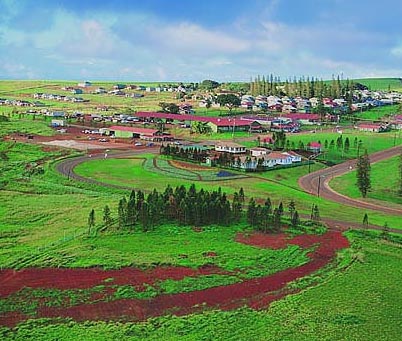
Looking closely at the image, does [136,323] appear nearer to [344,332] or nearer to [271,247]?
[344,332]

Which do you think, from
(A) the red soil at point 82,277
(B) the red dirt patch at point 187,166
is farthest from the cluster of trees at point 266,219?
(B) the red dirt patch at point 187,166

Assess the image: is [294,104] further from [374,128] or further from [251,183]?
[251,183]

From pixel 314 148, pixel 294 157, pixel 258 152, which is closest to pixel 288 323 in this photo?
pixel 294 157

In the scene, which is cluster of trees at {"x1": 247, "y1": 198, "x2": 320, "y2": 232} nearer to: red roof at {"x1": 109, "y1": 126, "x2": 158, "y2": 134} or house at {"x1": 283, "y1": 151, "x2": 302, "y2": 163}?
house at {"x1": 283, "y1": 151, "x2": 302, "y2": 163}

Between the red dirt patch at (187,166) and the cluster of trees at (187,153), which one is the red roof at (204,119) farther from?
the red dirt patch at (187,166)

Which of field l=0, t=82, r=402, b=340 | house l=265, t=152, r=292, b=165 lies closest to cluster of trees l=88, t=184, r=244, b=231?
field l=0, t=82, r=402, b=340

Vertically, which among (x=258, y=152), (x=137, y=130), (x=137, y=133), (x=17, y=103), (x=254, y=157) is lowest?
(x=254, y=157)
